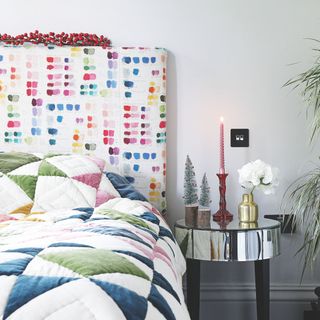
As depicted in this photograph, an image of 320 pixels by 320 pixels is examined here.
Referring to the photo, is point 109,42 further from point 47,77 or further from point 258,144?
point 258,144

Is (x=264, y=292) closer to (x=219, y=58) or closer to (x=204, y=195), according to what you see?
(x=204, y=195)

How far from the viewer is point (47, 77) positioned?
2.75 metres

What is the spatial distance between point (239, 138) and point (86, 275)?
1.86 metres

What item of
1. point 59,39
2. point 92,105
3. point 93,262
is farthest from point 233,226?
point 93,262

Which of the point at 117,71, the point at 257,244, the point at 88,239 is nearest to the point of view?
the point at 88,239

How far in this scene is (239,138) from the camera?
2775mm

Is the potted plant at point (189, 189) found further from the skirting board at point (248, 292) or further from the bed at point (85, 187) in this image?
the skirting board at point (248, 292)

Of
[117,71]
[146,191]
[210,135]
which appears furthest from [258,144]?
[117,71]

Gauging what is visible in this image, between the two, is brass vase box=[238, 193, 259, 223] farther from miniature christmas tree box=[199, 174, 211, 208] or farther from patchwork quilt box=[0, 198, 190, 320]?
patchwork quilt box=[0, 198, 190, 320]

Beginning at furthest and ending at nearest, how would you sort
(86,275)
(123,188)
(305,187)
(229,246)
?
1. (305,187)
2. (123,188)
3. (229,246)
4. (86,275)

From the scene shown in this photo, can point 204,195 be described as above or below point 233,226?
above

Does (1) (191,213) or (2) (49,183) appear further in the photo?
(1) (191,213)

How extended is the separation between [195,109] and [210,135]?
6.1 inches

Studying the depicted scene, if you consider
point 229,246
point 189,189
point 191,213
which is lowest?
point 229,246
